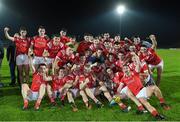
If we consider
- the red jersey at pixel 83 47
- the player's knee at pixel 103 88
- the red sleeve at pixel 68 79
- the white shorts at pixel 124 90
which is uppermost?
the red jersey at pixel 83 47

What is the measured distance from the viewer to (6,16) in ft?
183

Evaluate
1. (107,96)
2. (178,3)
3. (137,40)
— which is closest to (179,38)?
(178,3)

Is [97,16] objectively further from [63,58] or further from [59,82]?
[59,82]

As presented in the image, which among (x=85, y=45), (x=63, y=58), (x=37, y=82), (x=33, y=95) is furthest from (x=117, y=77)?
(x=85, y=45)

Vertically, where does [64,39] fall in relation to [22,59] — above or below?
above

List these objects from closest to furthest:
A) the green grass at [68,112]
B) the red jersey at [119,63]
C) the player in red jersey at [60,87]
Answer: the green grass at [68,112] → the player in red jersey at [60,87] → the red jersey at [119,63]

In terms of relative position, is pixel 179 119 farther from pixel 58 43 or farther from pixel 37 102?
pixel 58 43

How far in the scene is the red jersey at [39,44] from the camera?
43.8 feet

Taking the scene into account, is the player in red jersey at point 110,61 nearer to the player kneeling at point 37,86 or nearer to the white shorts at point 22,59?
the player kneeling at point 37,86

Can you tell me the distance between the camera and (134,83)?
411 inches

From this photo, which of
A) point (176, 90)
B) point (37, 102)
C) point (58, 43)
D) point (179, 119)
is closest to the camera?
point (179, 119)

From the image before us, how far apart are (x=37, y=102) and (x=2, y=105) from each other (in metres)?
1.18

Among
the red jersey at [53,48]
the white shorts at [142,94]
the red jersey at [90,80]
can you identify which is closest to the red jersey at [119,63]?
the red jersey at [90,80]

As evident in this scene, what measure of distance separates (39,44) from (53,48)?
49 centimetres
